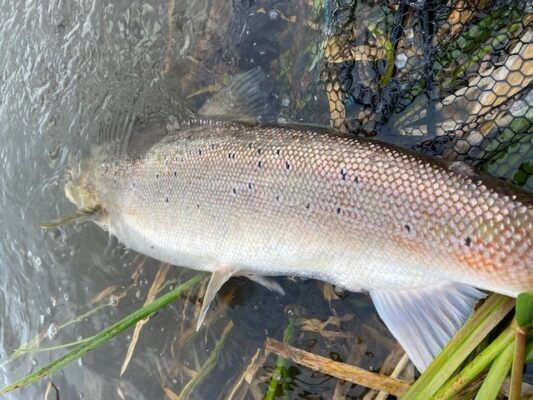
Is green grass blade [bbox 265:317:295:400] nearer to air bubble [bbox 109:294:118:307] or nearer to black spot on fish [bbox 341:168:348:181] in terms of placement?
black spot on fish [bbox 341:168:348:181]

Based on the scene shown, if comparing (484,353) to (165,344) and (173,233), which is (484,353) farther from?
(165,344)

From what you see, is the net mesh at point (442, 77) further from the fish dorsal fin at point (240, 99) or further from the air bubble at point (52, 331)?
the air bubble at point (52, 331)

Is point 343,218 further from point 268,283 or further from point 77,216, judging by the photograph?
point 77,216

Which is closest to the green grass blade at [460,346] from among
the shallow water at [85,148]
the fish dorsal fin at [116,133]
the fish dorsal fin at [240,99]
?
the shallow water at [85,148]

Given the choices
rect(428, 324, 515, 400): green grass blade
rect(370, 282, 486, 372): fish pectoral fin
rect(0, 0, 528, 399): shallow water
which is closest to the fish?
rect(370, 282, 486, 372): fish pectoral fin

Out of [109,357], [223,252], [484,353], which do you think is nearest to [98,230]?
[109,357]

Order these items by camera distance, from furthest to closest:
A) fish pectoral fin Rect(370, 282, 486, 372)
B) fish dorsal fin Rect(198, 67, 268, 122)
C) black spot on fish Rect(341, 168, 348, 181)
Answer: fish dorsal fin Rect(198, 67, 268, 122) → black spot on fish Rect(341, 168, 348, 181) → fish pectoral fin Rect(370, 282, 486, 372)

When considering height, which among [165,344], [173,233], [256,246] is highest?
[256,246]
